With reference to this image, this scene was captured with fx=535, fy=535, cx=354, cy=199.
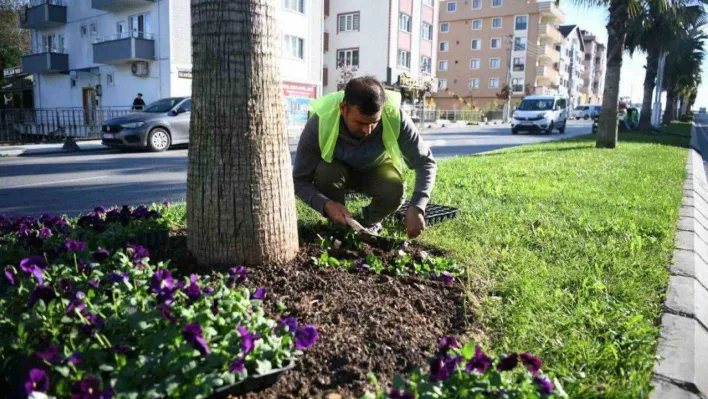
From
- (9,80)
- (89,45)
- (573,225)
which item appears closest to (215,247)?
(573,225)

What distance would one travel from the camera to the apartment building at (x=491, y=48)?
63.2 meters

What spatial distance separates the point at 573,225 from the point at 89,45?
29360mm

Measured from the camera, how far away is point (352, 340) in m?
2.26

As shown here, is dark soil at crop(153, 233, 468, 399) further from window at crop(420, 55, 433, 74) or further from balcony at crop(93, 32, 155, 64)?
window at crop(420, 55, 433, 74)

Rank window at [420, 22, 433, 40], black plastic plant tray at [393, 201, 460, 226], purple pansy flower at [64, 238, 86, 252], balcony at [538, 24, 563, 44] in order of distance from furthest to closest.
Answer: balcony at [538, 24, 563, 44], window at [420, 22, 433, 40], black plastic plant tray at [393, 201, 460, 226], purple pansy flower at [64, 238, 86, 252]

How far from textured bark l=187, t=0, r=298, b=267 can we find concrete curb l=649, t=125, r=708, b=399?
1.92 meters

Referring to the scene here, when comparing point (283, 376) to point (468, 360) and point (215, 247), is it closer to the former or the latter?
point (468, 360)

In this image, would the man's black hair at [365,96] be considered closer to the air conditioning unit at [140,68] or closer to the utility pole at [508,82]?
the air conditioning unit at [140,68]

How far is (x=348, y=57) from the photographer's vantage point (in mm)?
39875

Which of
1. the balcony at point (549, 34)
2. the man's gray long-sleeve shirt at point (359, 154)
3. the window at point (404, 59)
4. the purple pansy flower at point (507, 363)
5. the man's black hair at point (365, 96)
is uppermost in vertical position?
the balcony at point (549, 34)

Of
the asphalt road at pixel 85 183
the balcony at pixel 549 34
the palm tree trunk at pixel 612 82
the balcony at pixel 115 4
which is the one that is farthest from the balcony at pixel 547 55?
the asphalt road at pixel 85 183

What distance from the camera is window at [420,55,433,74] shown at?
42306 mm

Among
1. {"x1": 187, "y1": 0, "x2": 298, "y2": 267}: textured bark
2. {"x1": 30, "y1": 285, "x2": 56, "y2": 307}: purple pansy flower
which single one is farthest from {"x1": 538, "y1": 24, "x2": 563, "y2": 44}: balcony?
{"x1": 30, "y1": 285, "x2": 56, "y2": 307}: purple pansy flower

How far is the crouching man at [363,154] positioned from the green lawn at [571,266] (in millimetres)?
492
